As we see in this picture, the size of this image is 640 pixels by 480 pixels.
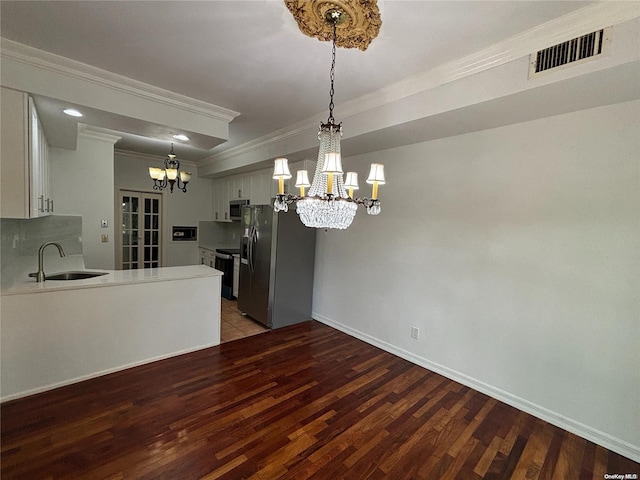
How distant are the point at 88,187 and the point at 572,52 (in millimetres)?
5448

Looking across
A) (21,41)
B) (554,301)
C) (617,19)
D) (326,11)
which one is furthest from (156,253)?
(617,19)

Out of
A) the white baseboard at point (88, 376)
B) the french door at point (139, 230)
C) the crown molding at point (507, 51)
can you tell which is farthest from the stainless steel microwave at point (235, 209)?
the crown molding at point (507, 51)

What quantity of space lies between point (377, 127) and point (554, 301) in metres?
2.13

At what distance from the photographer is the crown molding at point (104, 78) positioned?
6.86 feet

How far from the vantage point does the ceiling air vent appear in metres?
1.59

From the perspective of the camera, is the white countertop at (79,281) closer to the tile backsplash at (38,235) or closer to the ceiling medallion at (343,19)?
the tile backsplash at (38,235)

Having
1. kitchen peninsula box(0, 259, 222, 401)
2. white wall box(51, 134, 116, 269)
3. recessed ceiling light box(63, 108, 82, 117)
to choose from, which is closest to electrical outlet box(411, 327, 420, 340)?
kitchen peninsula box(0, 259, 222, 401)

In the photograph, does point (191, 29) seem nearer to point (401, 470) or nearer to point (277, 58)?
point (277, 58)

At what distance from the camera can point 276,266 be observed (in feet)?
12.7

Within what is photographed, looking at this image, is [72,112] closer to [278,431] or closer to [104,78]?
[104,78]

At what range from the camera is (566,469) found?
185 centimetres

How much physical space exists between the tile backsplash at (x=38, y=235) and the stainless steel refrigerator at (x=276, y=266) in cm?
231

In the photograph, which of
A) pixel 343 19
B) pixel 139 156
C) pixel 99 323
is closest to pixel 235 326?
pixel 99 323

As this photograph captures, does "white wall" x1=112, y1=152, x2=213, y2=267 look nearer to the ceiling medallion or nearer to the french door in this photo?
the french door
